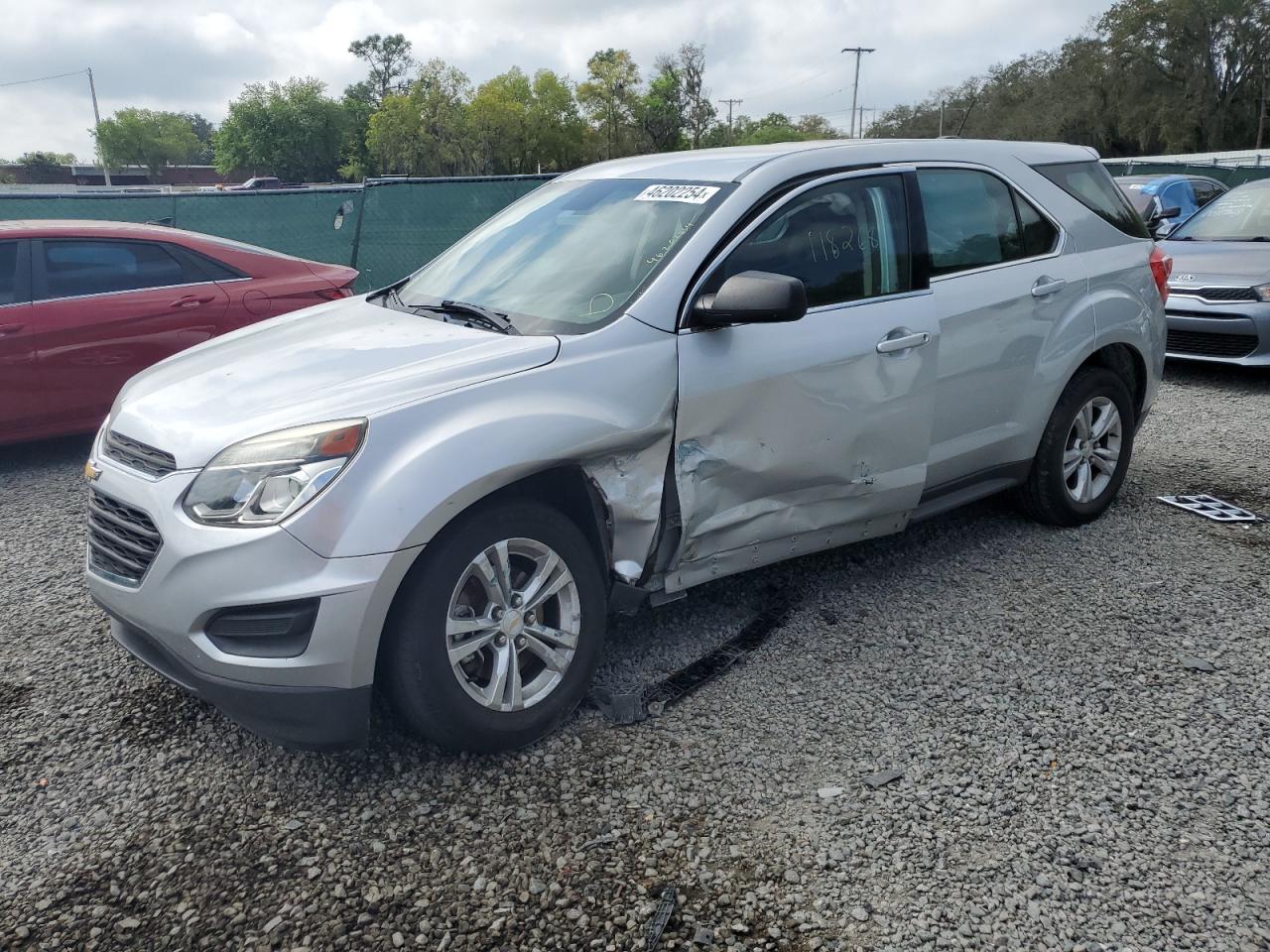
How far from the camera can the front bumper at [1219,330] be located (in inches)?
322

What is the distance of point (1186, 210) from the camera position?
15.8m

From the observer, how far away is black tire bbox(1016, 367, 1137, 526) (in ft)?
15.4

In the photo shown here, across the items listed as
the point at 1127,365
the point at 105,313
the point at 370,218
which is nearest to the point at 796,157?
the point at 1127,365

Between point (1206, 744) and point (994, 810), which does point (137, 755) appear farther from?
point (1206, 744)

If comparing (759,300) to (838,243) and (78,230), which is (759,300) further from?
(78,230)

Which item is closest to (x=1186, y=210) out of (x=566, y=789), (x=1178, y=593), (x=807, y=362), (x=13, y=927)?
(x=1178, y=593)

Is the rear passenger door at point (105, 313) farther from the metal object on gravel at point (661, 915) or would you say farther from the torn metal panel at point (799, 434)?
the metal object on gravel at point (661, 915)

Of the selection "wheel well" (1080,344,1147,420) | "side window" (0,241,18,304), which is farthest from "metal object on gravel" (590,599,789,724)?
"side window" (0,241,18,304)

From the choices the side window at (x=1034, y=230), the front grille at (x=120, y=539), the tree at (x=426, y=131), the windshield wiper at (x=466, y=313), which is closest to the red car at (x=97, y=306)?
the windshield wiper at (x=466, y=313)

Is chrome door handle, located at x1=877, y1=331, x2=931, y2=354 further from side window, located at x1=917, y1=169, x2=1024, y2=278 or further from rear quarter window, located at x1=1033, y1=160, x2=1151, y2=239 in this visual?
rear quarter window, located at x1=1033, y1=160, x2=1151, y2=239

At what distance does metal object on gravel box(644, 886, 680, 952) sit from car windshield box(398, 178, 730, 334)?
172cm

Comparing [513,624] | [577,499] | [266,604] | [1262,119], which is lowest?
[513,624]

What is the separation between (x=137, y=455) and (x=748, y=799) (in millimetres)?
2138

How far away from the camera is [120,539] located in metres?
3.01
